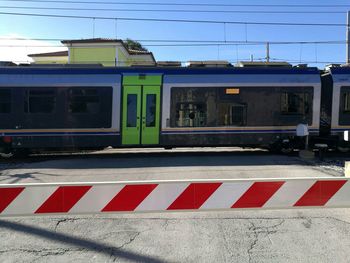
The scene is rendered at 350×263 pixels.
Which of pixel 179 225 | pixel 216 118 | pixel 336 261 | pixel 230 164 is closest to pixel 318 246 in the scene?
pixel 336 261

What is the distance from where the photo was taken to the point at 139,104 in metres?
14.4

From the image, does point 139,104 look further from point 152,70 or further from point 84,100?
point 84,100

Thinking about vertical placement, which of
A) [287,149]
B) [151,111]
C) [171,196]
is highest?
[151,111]

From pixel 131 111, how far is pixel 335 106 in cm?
741

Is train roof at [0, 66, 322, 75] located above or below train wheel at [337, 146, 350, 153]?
above

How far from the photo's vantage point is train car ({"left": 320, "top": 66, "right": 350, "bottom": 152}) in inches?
584

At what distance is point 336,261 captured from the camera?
436 centimetres

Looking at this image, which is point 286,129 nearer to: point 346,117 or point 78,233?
point 346,117

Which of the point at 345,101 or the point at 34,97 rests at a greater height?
the point at 345,101

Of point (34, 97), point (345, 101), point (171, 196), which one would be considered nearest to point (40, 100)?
point (34, 97)

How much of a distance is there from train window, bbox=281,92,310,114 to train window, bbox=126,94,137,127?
17.6ft

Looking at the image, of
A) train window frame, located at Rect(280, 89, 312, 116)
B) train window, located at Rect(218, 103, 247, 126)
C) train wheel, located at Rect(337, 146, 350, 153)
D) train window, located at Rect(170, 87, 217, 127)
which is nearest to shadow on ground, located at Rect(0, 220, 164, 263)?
train window, located at Rect(170, 87, 217, 127)

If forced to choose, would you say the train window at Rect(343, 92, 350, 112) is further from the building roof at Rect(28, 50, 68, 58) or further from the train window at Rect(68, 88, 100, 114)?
the building roof at Rect(28, 50, 68, 58)

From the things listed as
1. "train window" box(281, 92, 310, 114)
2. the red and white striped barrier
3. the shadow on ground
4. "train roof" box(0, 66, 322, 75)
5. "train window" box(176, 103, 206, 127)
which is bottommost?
the shadow on ground
